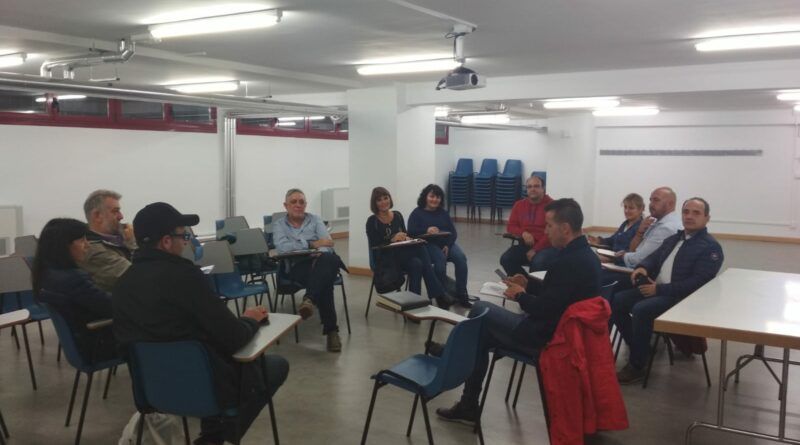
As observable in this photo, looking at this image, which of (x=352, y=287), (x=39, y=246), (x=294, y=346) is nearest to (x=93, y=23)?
(x=39, y=246)

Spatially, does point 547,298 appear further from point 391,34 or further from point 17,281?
point 17,281

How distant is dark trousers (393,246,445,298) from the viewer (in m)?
5.90

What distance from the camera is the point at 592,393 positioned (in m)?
3.19

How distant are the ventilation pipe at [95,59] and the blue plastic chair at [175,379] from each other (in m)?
3.65

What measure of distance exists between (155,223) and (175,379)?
2.17ft

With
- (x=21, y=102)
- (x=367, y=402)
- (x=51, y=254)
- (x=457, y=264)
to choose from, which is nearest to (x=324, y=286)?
(x=367, y=402)

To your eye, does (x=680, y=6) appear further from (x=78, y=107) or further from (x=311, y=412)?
(x=78, y=107)

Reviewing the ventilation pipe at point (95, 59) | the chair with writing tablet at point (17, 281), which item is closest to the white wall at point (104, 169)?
the ventilation pipe at point (95, 59)

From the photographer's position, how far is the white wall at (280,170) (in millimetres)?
10961

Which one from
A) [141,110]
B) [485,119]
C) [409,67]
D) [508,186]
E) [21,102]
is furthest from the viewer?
[508,186]

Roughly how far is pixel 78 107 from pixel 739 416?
8784mm

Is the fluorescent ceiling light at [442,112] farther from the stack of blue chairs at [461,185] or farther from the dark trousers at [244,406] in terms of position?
the dark trousers at [244,406]

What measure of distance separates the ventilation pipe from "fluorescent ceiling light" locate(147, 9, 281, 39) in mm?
654

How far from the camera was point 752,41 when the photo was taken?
499 centimetres
